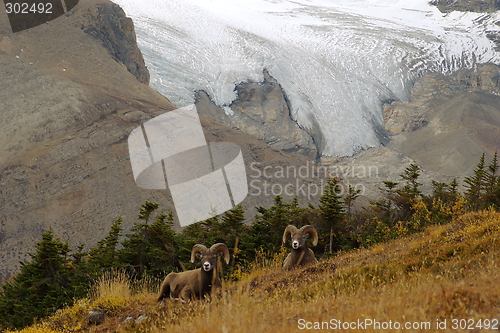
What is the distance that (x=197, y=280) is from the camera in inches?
329

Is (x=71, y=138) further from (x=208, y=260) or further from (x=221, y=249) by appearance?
(x=208, y=260)

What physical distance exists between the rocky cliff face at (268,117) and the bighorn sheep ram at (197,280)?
89.6m

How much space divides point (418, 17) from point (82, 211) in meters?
178

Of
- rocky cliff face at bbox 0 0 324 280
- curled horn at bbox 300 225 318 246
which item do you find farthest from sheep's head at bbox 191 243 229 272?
rocky cliff face at bbox 0 0 324 280

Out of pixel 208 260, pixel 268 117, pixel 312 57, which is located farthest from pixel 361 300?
pixel 312 57

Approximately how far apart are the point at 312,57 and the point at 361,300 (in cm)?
11442

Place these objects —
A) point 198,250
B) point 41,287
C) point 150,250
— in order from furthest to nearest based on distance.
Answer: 1. point 150,250
2. point 41,287
3. point 198,250

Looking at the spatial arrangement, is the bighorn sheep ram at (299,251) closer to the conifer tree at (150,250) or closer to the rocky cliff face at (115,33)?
the conifer tree at (150,250)

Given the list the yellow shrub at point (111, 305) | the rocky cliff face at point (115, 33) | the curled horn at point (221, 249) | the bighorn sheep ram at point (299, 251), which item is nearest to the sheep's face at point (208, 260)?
the curled horn at point (221, 249)

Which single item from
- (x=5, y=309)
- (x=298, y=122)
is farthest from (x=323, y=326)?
→ (x=298, y=122)

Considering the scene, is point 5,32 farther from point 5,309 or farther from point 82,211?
point 5,309

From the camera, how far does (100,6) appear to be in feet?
256

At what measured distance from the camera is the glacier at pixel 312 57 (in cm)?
9856

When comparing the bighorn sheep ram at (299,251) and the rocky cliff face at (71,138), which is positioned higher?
the bighorn sheep ram at (299,251)
